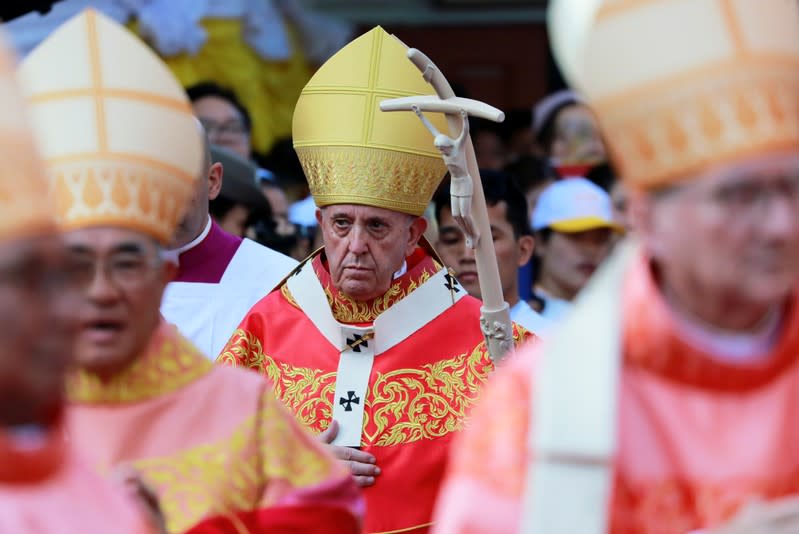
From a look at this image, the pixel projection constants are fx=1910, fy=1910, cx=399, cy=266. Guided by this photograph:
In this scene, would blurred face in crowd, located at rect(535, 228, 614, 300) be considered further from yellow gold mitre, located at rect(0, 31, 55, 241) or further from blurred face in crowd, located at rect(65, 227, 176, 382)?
yellow gold mitre, located at rect(0, 31, 55, 241)

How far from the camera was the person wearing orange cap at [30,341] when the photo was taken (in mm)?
2838

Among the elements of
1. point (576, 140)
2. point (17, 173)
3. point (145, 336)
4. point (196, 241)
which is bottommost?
point (17, 173)

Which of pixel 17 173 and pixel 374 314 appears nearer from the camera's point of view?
pixel 17 173

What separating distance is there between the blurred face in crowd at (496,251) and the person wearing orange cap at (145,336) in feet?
10.5

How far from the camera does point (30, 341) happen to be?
286cm

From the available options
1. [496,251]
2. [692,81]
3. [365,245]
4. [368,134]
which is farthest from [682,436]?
[496,251]

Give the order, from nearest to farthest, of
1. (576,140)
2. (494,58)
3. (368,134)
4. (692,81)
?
1. (692,81)
2. (368,134)
3. (576,140)
4. (494,58)

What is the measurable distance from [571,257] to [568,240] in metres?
0.10

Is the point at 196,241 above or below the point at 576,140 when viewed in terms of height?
below

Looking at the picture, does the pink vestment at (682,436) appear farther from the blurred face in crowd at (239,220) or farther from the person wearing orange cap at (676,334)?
the blurred face in crowd at (239,220)

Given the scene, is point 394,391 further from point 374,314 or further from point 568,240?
point 568,240

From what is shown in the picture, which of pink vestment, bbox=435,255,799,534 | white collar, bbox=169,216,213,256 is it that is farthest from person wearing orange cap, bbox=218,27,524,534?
pink vestment, bbox=435,255,799,534

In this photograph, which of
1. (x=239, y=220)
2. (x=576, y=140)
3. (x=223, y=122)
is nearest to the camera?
(x=239, y=220)

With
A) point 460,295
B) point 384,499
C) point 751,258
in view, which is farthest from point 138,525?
point 460,295
